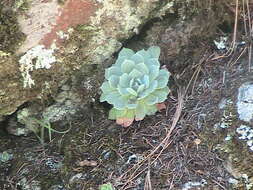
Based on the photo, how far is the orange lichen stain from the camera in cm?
173

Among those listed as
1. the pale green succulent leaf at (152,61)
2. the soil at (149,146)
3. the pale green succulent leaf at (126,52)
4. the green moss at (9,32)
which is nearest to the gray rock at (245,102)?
the soil at (149,146)

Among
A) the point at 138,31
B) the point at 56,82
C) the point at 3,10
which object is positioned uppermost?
the point at 3,10

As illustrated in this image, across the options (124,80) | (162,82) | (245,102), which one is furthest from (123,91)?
(245,102)

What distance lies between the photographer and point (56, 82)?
A: 184 centimetres

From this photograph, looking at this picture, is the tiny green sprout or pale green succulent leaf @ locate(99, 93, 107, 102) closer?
the tiny green sprout

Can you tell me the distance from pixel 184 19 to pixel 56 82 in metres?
0.60

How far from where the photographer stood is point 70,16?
5.71 feet

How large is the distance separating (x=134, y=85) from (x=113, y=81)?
0.08 meters

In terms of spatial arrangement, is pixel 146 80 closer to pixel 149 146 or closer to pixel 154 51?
pixel 154 51

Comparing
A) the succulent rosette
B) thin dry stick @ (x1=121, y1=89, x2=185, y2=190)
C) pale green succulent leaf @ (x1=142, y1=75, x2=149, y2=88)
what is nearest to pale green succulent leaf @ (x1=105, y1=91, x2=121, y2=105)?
the succulent rosette

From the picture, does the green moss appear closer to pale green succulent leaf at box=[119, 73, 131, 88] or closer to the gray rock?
pale green succulent leaf at box=[119, 73, 131, 88]

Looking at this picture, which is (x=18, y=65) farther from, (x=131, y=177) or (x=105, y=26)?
(x=131, y=177)

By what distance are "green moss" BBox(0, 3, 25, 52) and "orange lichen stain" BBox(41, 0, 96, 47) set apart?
0.32 ft

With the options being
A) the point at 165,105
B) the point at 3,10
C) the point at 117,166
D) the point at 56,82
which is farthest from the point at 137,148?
the point at 3,10
